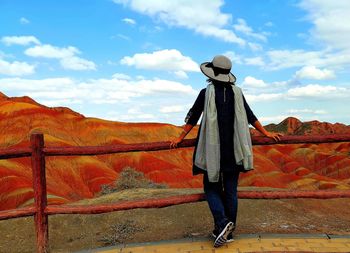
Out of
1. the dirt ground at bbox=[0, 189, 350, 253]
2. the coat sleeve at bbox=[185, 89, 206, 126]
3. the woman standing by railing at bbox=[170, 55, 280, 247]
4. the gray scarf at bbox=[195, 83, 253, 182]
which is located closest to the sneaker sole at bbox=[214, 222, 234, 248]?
the woman standing by railing at bbox=[170, 55, 280, 247]

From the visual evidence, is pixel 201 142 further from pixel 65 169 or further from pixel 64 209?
pixel 65 169

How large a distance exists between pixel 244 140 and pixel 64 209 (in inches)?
98.5

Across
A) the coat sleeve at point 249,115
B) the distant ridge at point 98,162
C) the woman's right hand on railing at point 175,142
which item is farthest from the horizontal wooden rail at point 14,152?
the distant ridge at point 98,162

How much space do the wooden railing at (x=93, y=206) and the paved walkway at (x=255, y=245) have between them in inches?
19.7

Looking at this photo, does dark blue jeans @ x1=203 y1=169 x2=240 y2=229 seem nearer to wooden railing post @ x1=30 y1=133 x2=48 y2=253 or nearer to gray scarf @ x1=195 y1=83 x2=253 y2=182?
gray scarf @ x1=195 y1=83 x2=253 y2=182

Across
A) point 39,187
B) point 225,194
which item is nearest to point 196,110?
point 225,194

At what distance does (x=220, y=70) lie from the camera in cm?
516

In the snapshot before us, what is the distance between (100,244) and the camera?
7980mm

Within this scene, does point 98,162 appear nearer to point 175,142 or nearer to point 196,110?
point 175,142

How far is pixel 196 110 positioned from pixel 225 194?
1.07 meters

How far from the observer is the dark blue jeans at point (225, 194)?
206 inches

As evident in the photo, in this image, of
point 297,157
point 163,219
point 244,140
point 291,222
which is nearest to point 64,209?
point 244,140

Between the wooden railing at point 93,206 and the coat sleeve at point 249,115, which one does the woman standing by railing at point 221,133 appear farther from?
the wooden railing at point 93,206

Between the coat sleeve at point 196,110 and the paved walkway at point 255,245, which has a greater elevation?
the coat sleeve at point 196,110
